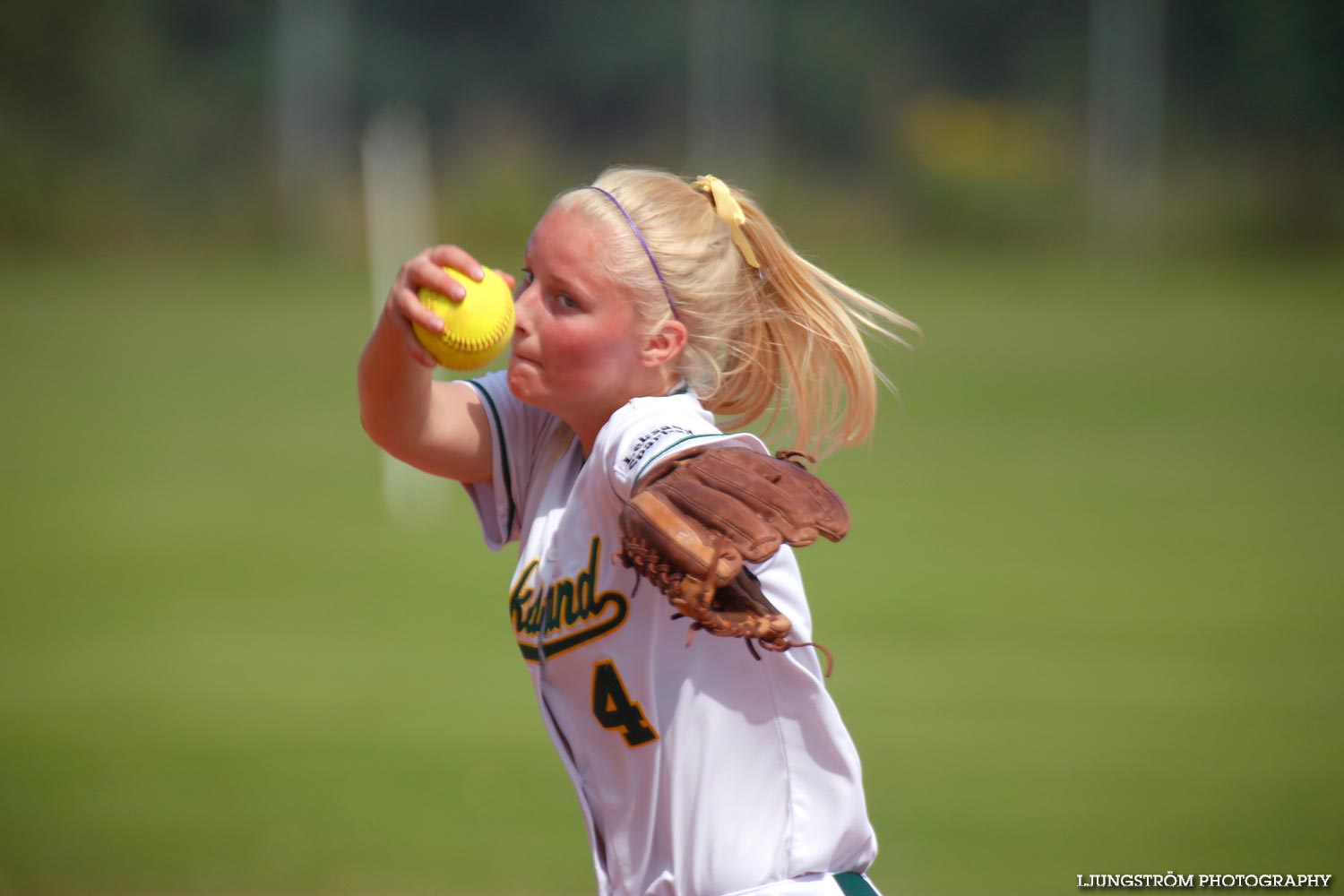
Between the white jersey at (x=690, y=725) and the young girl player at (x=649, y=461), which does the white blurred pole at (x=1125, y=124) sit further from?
the white jersey at (x=690, y=725)

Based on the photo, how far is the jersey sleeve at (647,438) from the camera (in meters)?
1.96

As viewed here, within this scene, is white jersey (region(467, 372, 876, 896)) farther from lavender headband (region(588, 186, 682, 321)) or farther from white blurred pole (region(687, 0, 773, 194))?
white blurred pole (region(687, 0, 773, 194))

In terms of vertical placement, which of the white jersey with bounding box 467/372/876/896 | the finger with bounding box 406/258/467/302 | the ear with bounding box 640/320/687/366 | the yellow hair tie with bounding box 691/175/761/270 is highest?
the yellow hair tie with bounding box 691/175/761/270

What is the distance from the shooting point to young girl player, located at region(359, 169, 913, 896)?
210 centimetres

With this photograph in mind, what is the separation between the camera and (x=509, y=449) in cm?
247

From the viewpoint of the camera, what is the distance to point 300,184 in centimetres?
2028

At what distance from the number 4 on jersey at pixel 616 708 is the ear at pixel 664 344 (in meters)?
0.45

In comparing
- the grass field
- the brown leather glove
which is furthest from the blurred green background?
the brown leather glove

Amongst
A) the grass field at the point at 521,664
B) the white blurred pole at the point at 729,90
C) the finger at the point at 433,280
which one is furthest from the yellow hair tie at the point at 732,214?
the white blurred pole at the point at 729,90

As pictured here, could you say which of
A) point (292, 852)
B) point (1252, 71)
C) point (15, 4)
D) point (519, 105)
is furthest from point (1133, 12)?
point (292, 852)

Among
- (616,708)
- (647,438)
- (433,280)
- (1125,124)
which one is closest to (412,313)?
(433,280)

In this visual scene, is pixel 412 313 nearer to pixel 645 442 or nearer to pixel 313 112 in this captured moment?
pixel 645 442

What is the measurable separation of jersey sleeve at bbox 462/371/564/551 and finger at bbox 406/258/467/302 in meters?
0.25

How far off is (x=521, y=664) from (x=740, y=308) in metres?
4.34
